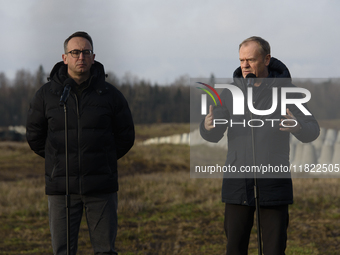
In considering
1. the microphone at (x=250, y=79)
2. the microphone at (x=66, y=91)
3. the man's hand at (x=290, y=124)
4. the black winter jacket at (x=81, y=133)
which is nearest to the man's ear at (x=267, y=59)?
the microphone at (x=250, y=79)

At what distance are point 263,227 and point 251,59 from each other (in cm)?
116

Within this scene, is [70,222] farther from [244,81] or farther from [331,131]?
[331,131]

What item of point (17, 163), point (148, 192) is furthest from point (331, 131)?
point (17, 163)

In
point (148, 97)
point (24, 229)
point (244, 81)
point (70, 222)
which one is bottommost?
point (24, 229)

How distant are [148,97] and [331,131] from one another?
14.8m

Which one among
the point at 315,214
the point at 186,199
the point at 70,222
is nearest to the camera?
the point at 70,222

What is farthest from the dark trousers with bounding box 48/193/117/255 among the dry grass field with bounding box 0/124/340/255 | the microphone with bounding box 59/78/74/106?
the dry grass field with bounding box 0/124/340/255

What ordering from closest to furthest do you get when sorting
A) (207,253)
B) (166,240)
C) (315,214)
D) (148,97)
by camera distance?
(207,253) < (166,240) < (315,214) < (148,97)

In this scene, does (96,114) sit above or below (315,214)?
above

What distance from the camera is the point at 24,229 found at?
8.33 meters

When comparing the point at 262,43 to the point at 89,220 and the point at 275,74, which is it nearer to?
the point at 275,74

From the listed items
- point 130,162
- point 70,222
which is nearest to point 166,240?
point 70,222

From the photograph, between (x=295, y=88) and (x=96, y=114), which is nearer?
(x=295, y=88)

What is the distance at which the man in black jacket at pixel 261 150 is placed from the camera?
9.79ft
